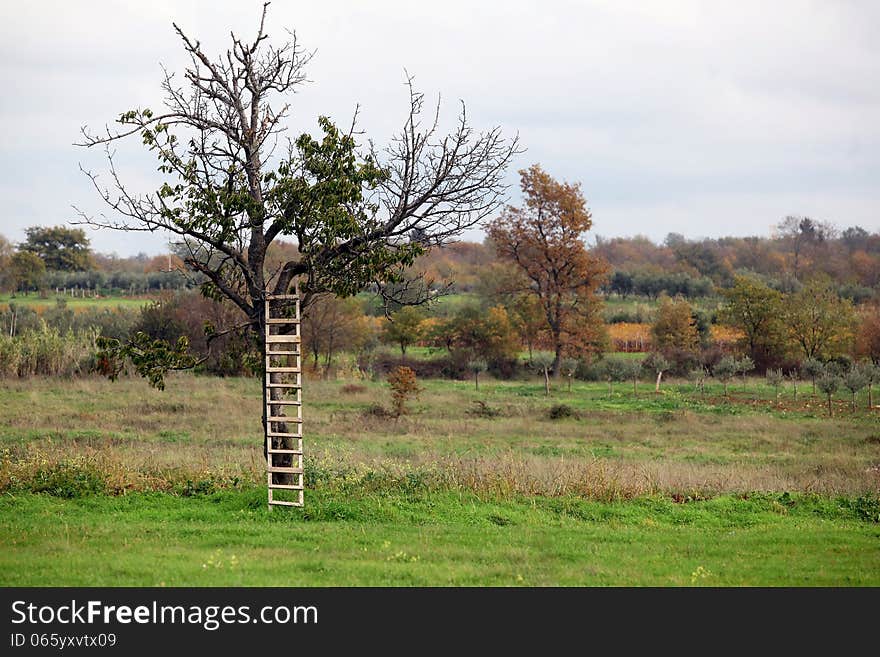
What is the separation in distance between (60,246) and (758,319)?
57840 mm

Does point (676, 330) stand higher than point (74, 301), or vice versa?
point (74, 301)

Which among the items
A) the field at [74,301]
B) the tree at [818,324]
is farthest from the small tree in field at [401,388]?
the field at [74,301]

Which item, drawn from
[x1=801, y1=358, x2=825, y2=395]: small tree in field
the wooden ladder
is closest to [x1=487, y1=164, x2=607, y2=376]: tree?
[x1=801, y1=358, x2=825, y2=395]: small tree in field

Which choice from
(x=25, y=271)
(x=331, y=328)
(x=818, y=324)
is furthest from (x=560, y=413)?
(x=25, y=271)

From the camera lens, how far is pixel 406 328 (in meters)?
47.2

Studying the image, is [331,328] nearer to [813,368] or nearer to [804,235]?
[813,368]

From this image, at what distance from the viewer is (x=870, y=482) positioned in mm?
15312

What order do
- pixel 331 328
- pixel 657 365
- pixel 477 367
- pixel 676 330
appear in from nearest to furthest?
1. pixel 657 365
2. pixel 477 367
3. pixel 331 328
4. pixel 676 330

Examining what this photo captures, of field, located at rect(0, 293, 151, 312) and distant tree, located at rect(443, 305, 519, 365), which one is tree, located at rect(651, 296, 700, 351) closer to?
distant tree, located at rect(443, 305, 519, 365)

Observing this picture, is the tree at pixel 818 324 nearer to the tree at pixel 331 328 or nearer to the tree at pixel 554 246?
the tree at pixel 554 246

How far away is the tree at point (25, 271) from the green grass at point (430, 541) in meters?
55.4

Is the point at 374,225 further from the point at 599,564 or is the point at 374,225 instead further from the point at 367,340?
the point at 367,340

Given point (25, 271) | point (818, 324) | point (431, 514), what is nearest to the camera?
point (431, 514)
